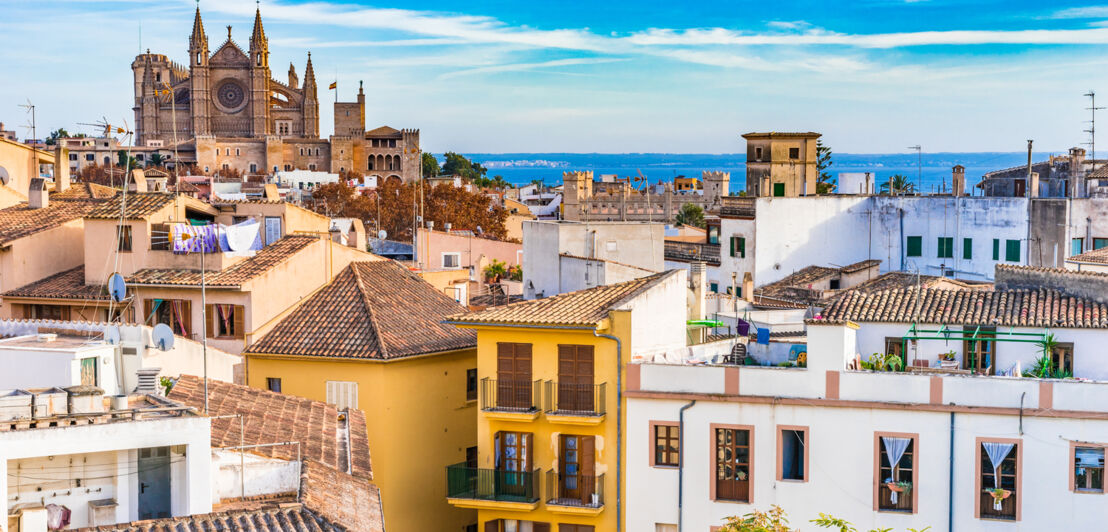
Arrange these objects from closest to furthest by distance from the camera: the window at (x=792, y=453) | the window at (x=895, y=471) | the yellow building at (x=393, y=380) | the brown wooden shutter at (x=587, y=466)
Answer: the window at (x=895, y=471)
the window at (x=792, y=453)
the brown wooden shutter at (x=587, y=466)
the yellow building at (x=393, y=380)

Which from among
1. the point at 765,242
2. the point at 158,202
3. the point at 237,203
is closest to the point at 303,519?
the point at 158,202

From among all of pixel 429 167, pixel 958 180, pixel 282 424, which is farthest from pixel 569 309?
pixel 429 167

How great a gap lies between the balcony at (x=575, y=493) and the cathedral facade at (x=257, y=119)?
458 feet

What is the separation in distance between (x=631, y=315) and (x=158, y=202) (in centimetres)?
1075

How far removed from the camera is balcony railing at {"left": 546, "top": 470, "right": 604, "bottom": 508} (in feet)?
67.1

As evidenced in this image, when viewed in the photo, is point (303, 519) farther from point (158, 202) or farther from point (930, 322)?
point (158, 202)

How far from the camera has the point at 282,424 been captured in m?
18.7

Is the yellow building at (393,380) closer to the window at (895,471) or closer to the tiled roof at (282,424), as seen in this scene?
the tiled roof at (282,424)

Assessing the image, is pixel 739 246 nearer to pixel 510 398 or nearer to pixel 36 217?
pixel 36 217

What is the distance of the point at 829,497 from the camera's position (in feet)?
62.3

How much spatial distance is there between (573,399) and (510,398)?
3.56ft

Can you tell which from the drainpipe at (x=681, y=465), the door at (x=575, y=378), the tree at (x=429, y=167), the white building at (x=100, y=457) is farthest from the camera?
the tree at (x=429, y=167)

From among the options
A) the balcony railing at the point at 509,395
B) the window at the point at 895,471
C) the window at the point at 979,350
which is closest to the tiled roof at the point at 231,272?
the balcony railing at the point at 509,395

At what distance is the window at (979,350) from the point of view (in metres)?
20.0
